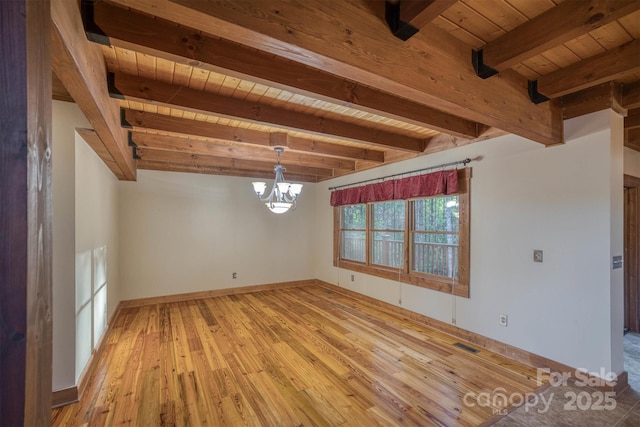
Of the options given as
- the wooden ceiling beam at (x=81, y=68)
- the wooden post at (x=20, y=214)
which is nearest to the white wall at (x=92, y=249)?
the wooden ceiling beam at (x=81, y=68)

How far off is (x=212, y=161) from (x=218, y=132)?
1.67 meters

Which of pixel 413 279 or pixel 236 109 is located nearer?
pixel 236 109

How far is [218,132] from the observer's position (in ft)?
10.7

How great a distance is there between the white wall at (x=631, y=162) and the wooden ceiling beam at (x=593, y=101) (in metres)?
1.41

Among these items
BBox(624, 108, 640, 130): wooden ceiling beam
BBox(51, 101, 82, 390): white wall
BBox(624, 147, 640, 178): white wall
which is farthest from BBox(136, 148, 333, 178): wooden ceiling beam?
BBox(624, 147, 640, 178): white wall

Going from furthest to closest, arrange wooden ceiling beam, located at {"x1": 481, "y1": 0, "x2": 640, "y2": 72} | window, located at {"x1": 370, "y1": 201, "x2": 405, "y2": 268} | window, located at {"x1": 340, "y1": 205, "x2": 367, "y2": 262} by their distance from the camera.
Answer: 1. window, located at {"x1": 340, "y1": 205, "x2": 367, "y2": 262}
2. window, located at {"x1": 370, "y1": 201, "x2": 405, "y2": 268}
3. wooden ceiling beam, located at {"x1": 481, "y1": 0, "x2": 640, "y2": 72}

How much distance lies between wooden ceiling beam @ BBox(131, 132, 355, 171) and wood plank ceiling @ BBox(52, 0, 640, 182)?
0.65 meters

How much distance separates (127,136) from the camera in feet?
11.0

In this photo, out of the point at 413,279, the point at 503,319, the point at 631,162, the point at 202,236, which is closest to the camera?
the point at 503,319

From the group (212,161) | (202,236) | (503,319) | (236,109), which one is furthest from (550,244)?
(202,236)

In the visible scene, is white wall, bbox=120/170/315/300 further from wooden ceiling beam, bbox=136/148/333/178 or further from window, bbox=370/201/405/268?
window, bbox=370/201/405/268

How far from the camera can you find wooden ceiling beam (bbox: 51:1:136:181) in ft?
3.73

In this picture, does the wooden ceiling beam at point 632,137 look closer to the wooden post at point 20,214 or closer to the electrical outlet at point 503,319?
the electrical outlet at point 503,319

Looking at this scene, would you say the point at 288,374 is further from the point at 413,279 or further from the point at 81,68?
the point at 81,68
